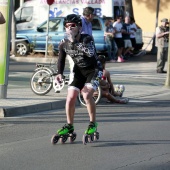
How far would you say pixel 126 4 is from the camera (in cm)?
3372

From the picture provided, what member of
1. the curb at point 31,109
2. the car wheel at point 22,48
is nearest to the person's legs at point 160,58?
the car wheel at point 22,48

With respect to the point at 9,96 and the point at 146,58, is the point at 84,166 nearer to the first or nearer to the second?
the point at 9,96

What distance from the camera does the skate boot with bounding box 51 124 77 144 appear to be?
368 inches

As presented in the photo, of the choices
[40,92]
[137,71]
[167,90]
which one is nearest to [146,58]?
[137,71]

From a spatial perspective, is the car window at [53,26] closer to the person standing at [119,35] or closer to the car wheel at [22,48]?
the car wheel at [22,48]

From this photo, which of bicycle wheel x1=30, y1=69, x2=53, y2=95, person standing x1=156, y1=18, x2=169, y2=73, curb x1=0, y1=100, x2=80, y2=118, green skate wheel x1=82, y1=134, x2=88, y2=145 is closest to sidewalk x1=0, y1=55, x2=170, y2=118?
curb x1=0, y1=100, x2=80, y2=118

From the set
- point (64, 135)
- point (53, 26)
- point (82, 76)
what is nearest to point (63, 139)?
point (64, 135)

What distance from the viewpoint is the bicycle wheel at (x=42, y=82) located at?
15.1 meters

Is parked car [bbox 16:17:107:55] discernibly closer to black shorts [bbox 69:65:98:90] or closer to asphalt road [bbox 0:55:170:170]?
asphalt road [bbox 0:55:170:170]

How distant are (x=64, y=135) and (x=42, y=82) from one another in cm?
586

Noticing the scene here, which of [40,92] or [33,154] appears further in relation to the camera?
[40,92]

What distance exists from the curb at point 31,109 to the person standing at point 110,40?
492 inches

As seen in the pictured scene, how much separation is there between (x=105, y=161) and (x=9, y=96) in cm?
666

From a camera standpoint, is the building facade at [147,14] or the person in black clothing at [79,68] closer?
the person in black clothing at [79,68]
